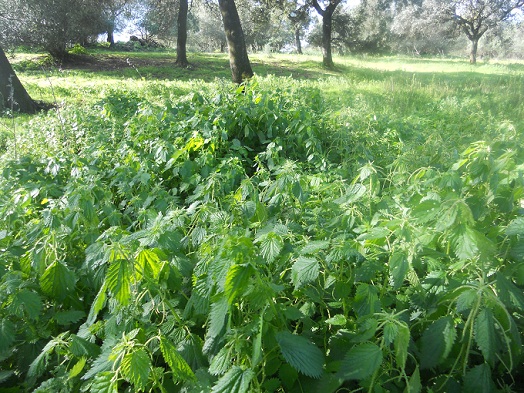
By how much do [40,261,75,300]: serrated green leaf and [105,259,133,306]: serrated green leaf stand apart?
653mm

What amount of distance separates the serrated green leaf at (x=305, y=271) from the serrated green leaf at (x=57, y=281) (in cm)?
115

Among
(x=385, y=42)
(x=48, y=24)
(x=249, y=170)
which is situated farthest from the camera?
(x=385, y=42)

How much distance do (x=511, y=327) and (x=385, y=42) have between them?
2822cm

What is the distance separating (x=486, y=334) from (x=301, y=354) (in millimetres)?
558

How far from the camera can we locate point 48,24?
49.5 feet

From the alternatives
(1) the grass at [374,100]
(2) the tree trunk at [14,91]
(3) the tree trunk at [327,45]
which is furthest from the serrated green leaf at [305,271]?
(3) the tree trunk at [327,45]

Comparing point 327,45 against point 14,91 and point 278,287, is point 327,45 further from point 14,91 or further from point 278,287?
point 278,287

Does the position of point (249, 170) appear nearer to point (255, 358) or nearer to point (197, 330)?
point (197, 330)

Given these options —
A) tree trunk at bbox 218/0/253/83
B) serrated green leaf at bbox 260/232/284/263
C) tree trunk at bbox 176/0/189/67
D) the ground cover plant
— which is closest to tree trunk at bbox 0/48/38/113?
tree trunk at bbox 218/0/253/83

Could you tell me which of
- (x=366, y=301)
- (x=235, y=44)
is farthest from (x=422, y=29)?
(x=366, y=301)

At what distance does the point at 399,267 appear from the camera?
4.23ft

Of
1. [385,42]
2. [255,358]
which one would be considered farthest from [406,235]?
[385,42]

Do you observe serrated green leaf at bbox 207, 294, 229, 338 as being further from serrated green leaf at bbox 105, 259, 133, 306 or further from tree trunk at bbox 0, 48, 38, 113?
tree trunk at bbox 0, 48, 38, 113

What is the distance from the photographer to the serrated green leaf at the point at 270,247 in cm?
145
